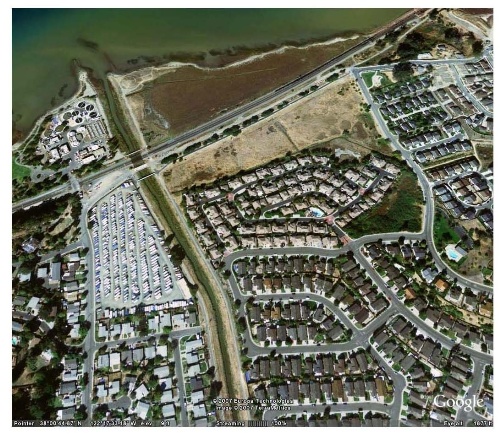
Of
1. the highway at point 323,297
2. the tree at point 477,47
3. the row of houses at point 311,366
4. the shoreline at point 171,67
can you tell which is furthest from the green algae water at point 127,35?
the row of houses at point 311,366

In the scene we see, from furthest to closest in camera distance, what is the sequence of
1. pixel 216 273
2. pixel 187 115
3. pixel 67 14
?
1. pixel 67 14
2. pixel 187 115
3. pixel 216 273

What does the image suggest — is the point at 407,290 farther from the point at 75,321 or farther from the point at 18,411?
the point at 18,411

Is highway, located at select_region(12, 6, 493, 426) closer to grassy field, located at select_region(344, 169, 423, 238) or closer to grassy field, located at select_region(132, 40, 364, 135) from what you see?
grassy field, located at select_region(344, 169, 423, 238)

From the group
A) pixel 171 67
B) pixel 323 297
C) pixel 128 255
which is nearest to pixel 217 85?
pixel 171 67

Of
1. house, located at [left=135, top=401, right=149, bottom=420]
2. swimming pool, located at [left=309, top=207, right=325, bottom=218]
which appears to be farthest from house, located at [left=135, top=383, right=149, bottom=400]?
swimming pool, located at [left=309, top=207, right=325, bottom=218]

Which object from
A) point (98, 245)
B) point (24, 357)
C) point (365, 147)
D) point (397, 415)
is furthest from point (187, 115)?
point (397, 415)
